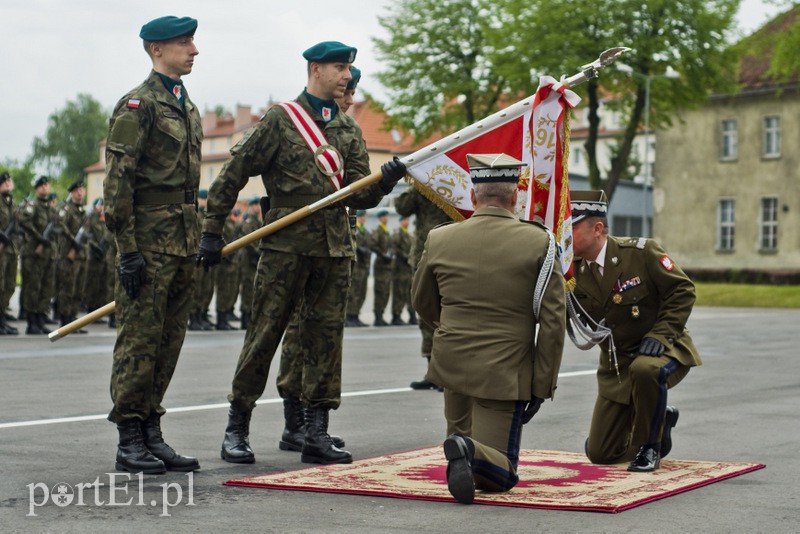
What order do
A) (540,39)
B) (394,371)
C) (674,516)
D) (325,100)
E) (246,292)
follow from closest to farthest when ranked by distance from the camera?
(674,516) < (325,100) < (394,371) < (246,292) < (540,39)

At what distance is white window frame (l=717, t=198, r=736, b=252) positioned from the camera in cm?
5831

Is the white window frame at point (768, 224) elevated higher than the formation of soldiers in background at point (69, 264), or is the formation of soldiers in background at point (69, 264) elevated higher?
the white window frame at point (768, 224)

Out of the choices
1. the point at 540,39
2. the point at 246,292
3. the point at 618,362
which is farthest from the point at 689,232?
the point at 618,362

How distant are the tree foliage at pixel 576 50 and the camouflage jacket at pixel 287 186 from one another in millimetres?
37777

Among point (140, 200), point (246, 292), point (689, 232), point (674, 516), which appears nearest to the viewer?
point (674, 516)

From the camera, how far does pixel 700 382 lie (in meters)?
13.7

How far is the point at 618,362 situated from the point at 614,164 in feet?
136

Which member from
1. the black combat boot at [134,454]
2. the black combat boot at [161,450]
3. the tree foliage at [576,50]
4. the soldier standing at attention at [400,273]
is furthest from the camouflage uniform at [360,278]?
the tree foliage at [576,50]

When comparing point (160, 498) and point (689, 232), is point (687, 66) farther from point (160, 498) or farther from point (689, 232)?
point (160, 498)

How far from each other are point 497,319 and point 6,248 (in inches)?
613

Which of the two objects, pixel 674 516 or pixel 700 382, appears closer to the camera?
pixel 674 516

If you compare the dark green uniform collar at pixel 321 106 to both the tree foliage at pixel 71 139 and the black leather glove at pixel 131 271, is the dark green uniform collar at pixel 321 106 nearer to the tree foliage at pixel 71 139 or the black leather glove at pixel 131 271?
the black leather glove at pixel 131 271

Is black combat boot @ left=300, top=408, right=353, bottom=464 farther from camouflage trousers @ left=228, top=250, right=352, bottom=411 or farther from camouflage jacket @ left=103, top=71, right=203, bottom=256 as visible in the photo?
camouflage jacket @ left=103, top=71, right=203, bottom=256

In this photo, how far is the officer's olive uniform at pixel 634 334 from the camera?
300 inches
